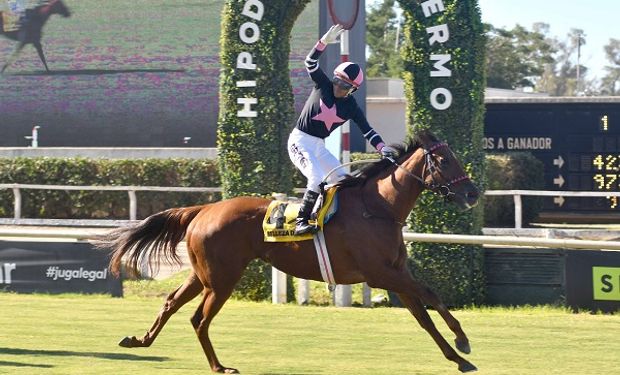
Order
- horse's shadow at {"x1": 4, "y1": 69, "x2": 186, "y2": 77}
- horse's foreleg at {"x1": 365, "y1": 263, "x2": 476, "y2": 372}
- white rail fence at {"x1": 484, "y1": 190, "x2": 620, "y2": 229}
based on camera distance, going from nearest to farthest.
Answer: horse's foreleg at {"x1": 365, "y1": 263, "x2": 476, "y2": 372}
white rail fence at {"x1": 484, "y1": 190, "x2": 620, "y2": 229}
horse's shadow at {"x1": 4, "y1": 69, "x2": 186, "y2": 77}

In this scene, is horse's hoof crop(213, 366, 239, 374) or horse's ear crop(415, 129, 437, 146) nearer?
horse's hoof crop(213, 366, 239, 374)

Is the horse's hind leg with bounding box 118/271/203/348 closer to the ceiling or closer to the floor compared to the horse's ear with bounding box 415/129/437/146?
closer to the floor

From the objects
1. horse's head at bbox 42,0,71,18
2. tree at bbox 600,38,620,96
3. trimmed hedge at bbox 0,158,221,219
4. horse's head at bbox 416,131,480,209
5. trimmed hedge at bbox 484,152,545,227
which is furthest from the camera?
tree at bbox 600,38,620,96

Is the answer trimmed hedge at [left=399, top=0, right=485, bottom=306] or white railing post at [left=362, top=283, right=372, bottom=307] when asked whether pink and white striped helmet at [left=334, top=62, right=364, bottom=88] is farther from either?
white railing post at [left=362, top=283, right=372, bottom=307]

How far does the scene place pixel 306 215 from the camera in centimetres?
895

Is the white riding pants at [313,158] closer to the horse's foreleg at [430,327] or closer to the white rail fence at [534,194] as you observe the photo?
the horse's foreleg at [430,327]

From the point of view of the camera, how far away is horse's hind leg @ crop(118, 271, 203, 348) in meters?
9.26

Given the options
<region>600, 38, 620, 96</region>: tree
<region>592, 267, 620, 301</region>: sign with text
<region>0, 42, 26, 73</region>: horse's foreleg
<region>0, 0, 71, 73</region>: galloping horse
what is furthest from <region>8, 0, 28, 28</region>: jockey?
<region>600, 38, 620, 96</region>: tree

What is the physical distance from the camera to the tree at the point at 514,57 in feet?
180

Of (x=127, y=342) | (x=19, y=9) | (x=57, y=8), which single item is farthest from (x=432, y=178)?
(x=19, y=9)

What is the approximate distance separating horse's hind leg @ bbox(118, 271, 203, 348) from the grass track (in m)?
0.15

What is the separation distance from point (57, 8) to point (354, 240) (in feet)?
79.3

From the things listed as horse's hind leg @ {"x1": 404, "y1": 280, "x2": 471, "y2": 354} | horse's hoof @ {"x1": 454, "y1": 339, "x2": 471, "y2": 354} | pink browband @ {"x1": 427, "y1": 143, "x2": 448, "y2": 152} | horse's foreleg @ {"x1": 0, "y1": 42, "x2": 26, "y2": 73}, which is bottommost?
horse's hoof @ {"x1": 454, "y1": 339, "x2": 471, "y2": 354}

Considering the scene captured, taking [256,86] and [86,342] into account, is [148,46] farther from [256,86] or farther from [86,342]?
[86,342]
